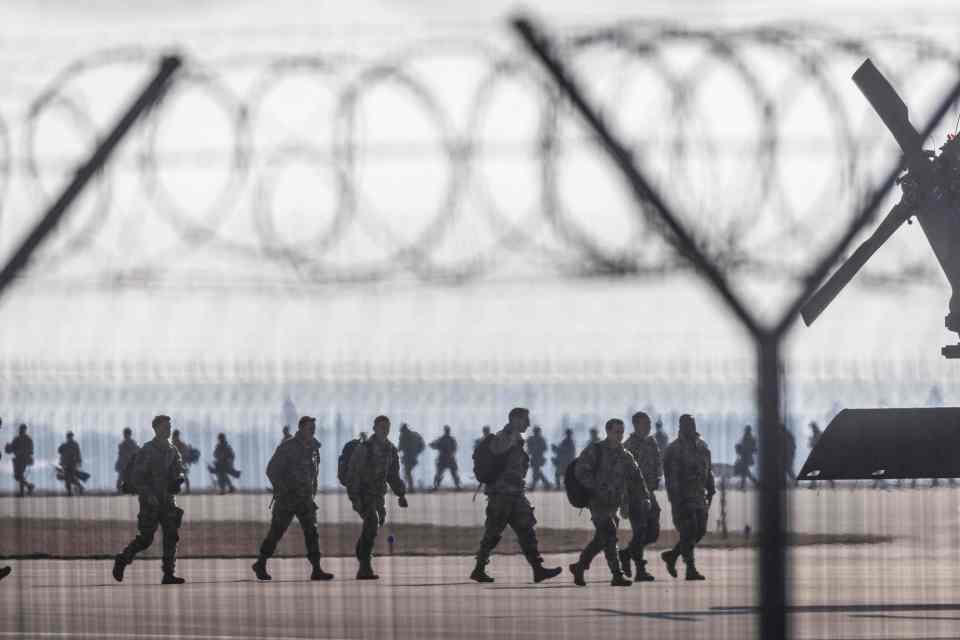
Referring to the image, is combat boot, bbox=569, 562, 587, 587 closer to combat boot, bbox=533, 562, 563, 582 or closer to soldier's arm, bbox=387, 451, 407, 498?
combat boot, bbox=533, 562, 563, 582

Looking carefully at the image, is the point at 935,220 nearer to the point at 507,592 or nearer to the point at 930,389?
the point at 930,389

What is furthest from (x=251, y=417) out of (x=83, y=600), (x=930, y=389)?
(x=930, y=389)

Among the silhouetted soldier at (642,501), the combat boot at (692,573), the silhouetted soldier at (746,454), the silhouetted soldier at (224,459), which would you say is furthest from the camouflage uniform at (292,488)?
the silhouetted soldier at (224,459)

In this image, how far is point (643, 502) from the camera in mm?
19531

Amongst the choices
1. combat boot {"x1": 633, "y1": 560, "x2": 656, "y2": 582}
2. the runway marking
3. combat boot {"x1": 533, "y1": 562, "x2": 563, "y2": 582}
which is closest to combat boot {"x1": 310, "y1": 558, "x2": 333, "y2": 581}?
combat boot {"x1": 533, "y1": 562, "x2": 563, "y2": 582}

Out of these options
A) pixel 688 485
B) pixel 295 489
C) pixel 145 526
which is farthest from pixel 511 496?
pixel 145 526

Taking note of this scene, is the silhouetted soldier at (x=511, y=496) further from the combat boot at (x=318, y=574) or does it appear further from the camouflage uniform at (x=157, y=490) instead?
the camouflage uniform at (x=157, y=490)

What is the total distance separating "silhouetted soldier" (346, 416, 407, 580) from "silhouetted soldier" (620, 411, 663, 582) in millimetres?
2014

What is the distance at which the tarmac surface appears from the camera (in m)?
14.8

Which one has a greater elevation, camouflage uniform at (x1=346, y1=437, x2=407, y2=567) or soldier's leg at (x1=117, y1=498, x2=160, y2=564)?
camouflage uniform at (x1=346, y1=437, x2=407, y2=567)

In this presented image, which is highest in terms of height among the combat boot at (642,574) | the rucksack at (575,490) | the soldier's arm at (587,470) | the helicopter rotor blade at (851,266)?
the helicopter rotor blade at (851,266)

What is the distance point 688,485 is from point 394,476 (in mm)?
2633

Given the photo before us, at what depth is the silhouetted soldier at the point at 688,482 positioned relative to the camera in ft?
65.6

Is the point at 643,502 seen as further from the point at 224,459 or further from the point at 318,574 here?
the point at 224,459
